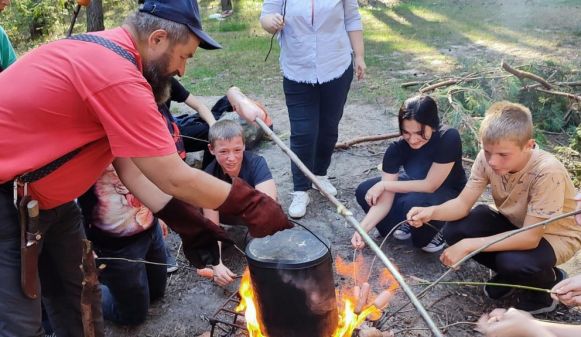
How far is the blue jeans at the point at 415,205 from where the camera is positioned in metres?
3.48

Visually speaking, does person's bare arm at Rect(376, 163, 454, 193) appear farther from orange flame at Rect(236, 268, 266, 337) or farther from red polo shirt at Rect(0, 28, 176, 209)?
red polo shirt at Rect(0, 28, 176, 209)

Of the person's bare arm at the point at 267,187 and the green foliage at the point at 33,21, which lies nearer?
the person's bare arm at the point at 267,187

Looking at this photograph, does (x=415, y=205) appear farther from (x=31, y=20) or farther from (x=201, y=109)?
(x=31, y=20)

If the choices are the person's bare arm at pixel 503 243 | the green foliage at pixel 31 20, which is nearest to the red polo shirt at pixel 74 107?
the person's bare arm at pixel 503 243

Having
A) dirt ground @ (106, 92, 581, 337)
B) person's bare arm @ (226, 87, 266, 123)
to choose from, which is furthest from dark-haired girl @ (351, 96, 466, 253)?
person's bare arm @ (226, 87, 266, 123)

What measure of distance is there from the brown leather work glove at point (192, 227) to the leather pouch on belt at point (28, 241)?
532mm

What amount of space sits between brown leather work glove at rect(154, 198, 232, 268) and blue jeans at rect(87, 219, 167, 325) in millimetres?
651

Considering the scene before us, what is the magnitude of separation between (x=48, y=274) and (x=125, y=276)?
0.46m

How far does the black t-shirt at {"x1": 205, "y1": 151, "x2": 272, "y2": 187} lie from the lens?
3.60 meters

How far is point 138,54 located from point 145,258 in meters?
1.58

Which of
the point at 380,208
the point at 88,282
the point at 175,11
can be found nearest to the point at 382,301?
the point at 380,208

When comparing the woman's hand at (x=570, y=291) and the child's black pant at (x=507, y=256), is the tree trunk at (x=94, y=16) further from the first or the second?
the woman's hand at (x=570, y=291)

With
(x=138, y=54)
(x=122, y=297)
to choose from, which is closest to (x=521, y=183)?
(x=138, y=54)

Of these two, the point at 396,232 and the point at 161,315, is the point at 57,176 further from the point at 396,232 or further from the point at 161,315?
the point at 396,232
